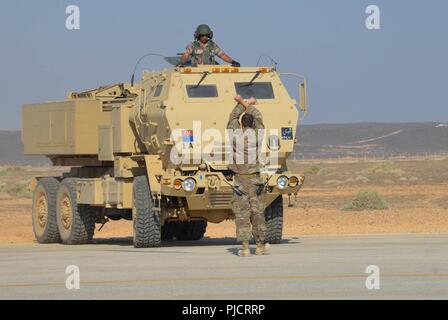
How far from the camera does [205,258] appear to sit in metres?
17.8

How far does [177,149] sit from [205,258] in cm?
355

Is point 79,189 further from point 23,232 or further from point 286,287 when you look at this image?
point 286,287

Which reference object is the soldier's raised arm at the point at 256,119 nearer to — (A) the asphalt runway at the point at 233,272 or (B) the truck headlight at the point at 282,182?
(A) the asphalt runway at the point at 233,272

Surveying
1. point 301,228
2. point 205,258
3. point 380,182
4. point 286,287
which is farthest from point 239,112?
point 380,182

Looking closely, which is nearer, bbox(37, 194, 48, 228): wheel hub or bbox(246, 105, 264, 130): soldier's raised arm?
bbox(246, 105, 264, 130): soldier's raised arm

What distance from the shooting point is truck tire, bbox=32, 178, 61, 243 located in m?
26.1

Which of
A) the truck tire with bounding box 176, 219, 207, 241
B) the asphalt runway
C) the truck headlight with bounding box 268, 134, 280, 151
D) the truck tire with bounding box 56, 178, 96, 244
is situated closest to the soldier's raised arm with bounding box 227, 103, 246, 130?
the asphalt runway

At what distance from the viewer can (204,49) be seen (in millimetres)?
22531

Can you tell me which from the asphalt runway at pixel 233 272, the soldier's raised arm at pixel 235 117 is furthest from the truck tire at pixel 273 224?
the soldier's raised arm at pixel 235 117

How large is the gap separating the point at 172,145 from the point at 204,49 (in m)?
2.31

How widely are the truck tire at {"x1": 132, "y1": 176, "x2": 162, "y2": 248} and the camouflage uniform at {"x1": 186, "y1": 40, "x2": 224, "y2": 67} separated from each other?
8.49 feet

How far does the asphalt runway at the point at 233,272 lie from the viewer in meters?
13.3

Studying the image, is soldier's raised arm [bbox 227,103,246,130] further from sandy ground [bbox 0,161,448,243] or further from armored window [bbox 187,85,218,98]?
sandy ground [bbox 0,161,448,243]

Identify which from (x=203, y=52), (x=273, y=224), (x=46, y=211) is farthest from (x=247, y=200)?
(x=46, y=211)
